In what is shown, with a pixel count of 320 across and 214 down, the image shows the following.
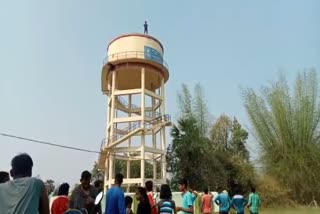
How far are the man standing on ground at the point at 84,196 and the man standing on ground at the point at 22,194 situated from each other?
2.62 m

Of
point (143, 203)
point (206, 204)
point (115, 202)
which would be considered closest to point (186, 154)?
point (206, 204)

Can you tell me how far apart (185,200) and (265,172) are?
2552cm

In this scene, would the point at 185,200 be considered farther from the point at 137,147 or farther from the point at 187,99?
the point at 187,99

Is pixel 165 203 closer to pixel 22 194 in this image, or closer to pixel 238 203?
pixel 22 194

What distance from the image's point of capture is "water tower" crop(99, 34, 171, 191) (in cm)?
2919

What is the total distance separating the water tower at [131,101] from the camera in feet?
95.8

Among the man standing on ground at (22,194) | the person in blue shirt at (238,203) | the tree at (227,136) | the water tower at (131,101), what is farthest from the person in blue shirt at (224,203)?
the tree at (227,136)

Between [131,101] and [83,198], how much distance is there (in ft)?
86.4

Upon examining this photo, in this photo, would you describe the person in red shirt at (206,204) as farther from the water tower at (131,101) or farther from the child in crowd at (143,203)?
the water tower at (131,101)

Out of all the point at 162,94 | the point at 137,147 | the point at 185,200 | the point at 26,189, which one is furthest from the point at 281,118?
the point at 26,189

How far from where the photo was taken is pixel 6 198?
3150 mm

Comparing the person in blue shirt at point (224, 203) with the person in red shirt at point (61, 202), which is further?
the person in blue shirt at point (224, 203)

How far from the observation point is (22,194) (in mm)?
3115

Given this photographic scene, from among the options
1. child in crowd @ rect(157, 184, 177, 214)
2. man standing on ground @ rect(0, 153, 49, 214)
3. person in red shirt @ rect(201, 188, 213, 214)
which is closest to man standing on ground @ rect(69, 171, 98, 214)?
child in crowd @ rect(157, 184, 177, 214)
